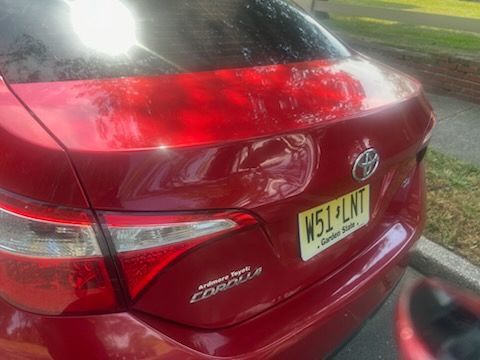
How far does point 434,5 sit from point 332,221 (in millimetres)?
9398

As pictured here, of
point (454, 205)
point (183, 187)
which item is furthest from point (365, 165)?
point (454, 205)

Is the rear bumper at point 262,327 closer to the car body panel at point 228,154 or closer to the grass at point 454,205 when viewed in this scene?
the car body panel at point 228,154

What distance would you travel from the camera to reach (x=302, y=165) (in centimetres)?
142

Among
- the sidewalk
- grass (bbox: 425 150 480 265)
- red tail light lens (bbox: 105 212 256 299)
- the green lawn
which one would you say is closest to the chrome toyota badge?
red tail light lens (bbox: 105 212 256 299)

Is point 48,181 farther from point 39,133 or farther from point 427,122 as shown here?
point 427,122

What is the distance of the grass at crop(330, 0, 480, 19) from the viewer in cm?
885

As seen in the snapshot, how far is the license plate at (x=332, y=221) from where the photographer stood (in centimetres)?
154

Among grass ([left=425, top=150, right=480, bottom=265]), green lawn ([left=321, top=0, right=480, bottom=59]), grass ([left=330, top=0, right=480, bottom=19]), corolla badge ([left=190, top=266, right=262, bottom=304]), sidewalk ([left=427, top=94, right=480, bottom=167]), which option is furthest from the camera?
grass ([left=330, top=0, right=480, bottom=19])

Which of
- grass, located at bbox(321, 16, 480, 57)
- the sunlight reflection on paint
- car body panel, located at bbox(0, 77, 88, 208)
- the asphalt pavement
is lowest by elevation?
the asphalt pavement

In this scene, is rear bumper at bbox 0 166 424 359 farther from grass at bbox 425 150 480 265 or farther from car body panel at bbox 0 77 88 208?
grass at bbox 425 150 480 265

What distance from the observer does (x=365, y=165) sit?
160 centimetres

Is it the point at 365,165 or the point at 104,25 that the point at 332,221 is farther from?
the point at 104,25

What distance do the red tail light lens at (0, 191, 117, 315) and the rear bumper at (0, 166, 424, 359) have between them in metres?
0.05

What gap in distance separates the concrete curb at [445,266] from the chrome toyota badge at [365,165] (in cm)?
117
